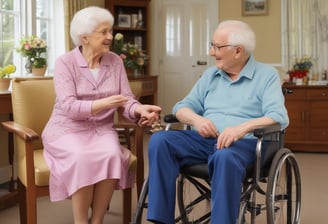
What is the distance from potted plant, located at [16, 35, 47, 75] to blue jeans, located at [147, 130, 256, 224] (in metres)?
2.01

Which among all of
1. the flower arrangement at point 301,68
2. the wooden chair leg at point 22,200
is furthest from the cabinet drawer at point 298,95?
the wooden chair leg at point 22,200

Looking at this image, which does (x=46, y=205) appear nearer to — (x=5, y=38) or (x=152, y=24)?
(x=5, y=38)

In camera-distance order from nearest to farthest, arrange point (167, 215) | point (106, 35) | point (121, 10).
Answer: point (167, 215) → point (106, 35) → point (121, 10)

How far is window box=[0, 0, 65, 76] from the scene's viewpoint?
4.50 metres

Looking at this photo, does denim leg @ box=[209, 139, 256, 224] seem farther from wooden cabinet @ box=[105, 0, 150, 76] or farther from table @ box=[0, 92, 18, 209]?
wooden cabinet @ box=[105, 0, 150, 76]

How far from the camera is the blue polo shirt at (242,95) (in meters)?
2.28

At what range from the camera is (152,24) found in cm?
710

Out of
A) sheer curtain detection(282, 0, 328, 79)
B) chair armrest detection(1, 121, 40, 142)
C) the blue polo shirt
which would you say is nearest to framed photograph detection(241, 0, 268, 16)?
sheer curtain detection(282, 0, 328, 79)

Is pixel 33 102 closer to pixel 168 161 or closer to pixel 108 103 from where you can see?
pixel 108 103

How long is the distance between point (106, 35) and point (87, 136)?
0.52 metres

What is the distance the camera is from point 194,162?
7.39 ft

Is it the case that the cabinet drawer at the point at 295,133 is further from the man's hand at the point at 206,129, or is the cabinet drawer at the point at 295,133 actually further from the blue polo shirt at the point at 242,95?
the man's hand at the point at 206,129

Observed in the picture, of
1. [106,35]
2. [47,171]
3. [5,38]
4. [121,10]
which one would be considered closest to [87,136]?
[47,171]

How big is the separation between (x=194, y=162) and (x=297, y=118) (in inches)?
127
